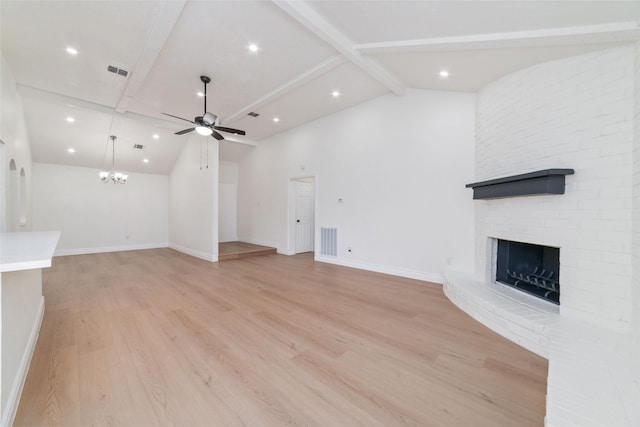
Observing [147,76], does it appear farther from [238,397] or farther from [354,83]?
[238,397]

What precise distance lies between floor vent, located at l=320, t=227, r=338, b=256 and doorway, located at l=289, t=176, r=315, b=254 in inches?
47.7

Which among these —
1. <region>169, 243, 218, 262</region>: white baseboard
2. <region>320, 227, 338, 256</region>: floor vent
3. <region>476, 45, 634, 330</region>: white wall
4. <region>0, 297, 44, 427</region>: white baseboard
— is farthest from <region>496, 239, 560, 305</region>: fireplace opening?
<region>169, 243, 218, 262</region>: white baseboard

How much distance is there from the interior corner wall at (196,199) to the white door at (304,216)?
2.20m

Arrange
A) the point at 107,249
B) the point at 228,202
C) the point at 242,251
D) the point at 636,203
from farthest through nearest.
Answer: the point at 228,202 < the point at 107,249 < the point at 242,251 < the point at 636,203

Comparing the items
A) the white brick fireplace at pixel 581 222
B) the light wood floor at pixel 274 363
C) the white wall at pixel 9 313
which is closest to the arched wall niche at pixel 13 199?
the white wall at pixel 9 313

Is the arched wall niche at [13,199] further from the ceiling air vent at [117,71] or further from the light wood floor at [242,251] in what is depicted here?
the light wood floor at [242,251]

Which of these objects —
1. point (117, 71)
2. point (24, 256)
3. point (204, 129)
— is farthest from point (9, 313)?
point (117, 71)

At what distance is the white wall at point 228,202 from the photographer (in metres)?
8.70

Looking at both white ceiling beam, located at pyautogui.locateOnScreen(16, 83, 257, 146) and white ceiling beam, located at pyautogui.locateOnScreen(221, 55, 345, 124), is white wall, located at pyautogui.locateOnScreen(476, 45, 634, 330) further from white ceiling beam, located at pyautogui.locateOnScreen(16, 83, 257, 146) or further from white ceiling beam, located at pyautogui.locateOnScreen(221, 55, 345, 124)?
white ceiling beam, located at pyautogui.locateOnScreen(16, 83, 257, 146)

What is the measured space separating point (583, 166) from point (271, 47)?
12.7 ft

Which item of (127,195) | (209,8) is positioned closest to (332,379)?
(209,8)

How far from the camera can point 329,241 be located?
240 inches

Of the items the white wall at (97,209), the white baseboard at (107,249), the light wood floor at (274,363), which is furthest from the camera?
the white baseboard at (107,249)

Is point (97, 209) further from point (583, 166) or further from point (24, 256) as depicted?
point (583, 166)
